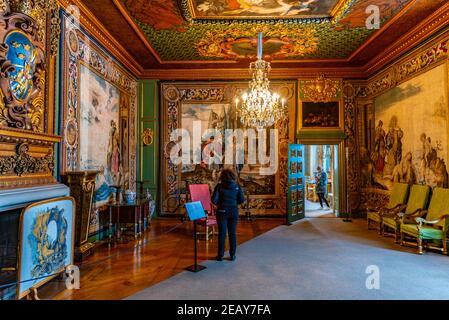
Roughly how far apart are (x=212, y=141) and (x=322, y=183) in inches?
208

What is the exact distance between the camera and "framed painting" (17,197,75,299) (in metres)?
3.36

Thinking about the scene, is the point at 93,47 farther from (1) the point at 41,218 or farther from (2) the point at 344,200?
(2) the point at 344,200

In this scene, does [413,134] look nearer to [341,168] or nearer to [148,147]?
[341,168]

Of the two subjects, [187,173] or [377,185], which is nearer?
[377,185]

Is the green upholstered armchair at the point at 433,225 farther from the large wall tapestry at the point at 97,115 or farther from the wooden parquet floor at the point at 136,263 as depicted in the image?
the large wall tapestry at the point at 97,115

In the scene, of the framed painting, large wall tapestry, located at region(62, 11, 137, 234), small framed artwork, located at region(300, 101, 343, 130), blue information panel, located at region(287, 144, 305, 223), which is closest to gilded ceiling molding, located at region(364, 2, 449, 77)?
small framed artwork, located at region(300, 101, 343, 130)

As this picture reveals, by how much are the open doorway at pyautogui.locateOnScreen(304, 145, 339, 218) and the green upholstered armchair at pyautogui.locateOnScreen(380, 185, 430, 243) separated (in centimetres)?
267

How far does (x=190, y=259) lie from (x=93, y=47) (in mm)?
5046

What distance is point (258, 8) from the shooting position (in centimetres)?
584

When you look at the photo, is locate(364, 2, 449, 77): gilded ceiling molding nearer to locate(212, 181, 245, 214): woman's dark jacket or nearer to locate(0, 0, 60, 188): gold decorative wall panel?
locate(212, 181, 245, 214): woman's dark jacket

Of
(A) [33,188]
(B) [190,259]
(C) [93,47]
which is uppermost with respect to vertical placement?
(C) [93,47]

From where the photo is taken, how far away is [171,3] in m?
5.55
